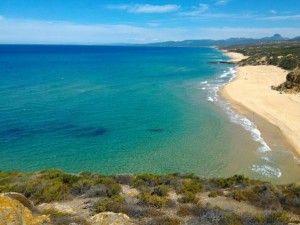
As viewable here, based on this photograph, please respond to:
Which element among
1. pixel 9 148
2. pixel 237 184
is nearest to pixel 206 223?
pixel 237 184

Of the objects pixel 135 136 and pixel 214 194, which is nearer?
pixel 214 194

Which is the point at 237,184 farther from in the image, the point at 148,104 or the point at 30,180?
the point at 148,104

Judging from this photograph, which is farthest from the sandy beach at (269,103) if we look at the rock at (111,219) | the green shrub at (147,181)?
the rock at (111,219)

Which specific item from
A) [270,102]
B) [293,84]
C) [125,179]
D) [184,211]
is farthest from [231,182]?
[293,84]

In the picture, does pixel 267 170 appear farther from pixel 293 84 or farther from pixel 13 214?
pixel 293 84

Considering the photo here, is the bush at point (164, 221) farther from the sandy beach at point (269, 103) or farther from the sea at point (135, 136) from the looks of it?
the sandy beach at point (269, 103)
